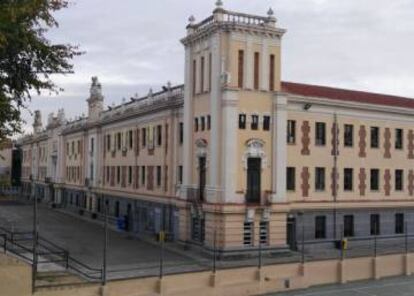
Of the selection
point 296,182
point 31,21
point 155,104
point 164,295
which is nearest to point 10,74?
point 31,21

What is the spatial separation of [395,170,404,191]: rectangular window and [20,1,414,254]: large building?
0.28 ft

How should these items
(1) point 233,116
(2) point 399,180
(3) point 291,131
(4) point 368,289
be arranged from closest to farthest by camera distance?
(4) point 368,289 < (1) point 233,116 < (3) point 291,131 < (2) point 399,180

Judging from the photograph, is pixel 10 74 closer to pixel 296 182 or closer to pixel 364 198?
pixel 296 182

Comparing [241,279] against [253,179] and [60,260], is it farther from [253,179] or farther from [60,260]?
[60,260]

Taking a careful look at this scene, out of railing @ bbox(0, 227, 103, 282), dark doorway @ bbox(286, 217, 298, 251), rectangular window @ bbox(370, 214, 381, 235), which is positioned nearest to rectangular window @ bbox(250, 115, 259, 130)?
dark doorway @ bbox(286, 217, 298, 251)

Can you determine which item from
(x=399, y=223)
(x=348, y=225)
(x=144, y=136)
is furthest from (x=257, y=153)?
(x=144, y=136)

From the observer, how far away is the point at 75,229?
187ft

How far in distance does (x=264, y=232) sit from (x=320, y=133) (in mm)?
8967

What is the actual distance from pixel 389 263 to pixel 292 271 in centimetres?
858

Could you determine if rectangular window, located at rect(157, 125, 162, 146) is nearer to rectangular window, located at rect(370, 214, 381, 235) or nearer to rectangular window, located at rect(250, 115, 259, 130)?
rectangular window, located at rect(250, 115, 259, 130)

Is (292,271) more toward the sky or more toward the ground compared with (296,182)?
more toward the ground

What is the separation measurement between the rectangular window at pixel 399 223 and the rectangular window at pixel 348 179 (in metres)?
5.61

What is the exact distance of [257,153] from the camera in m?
41.0

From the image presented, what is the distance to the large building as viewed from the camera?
132 ft
